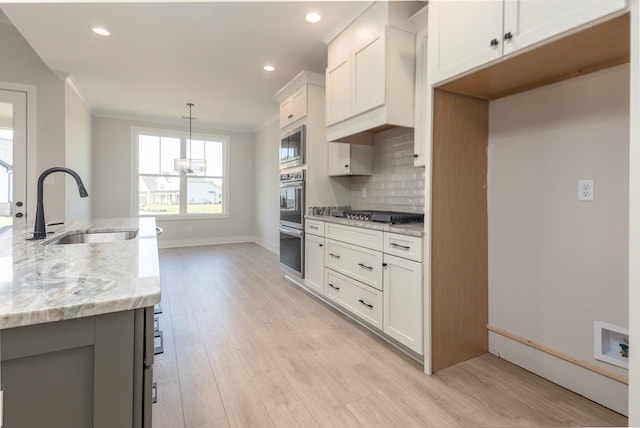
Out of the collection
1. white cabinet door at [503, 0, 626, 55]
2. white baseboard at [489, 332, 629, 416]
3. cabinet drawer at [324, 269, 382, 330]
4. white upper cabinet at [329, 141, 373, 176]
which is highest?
white cabinet door at [503, 0, 626, 55]

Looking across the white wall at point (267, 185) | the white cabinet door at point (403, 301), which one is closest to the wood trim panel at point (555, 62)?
the white cabinet door at point (403, 301)

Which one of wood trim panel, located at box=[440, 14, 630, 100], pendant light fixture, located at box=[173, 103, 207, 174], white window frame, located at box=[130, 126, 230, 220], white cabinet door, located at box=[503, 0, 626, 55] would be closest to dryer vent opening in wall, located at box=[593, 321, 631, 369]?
wood trim panel, located at box=[440, 14, 630, 100]

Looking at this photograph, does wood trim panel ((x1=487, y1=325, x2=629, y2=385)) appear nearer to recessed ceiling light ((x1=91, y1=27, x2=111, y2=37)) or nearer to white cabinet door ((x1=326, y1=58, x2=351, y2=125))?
white cabinet door ((x1=326, y1=58, x2=351, y2=125))

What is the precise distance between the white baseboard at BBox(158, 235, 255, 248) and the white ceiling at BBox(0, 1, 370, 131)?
2818 millimetres

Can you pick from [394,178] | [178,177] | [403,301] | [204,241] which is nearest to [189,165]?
[178,177]

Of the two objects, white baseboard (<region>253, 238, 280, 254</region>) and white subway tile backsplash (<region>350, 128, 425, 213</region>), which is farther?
white baseboard (<region>253, 238, 280, 254</region>)

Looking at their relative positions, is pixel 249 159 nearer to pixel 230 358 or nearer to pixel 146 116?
pixel 146 116

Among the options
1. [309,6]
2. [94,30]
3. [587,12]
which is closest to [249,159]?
[94,30]

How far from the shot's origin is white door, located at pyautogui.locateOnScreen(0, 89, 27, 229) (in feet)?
11.9

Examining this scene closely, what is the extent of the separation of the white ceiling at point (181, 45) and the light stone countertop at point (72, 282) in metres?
2.28

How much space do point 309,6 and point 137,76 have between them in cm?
273

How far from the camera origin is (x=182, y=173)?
260 inches

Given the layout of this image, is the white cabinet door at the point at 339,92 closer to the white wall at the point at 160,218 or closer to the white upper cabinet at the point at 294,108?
the white upper cabinet at the point at 294,108

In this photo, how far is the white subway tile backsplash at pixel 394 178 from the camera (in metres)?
2.90
